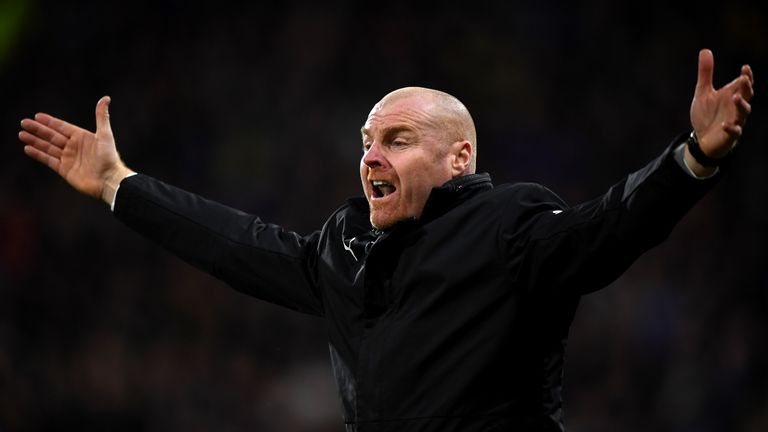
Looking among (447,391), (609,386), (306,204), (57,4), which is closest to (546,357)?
(447,391)

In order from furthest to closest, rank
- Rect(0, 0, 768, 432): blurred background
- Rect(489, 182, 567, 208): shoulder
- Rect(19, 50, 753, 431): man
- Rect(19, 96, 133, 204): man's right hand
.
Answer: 1. Rect(0, 0, 768, 432): blurred background
2. Rect(19, 96, 133, 204): man's right hand
3. Rect(489, 182, 567, 208): shoulder
4. Rect(19, 50, 753, 431): man

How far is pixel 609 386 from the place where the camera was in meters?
4.67

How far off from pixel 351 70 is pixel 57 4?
165 cm

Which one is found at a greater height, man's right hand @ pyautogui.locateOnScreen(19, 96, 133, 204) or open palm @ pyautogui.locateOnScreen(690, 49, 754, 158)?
man's right hand @ pyautogui.locateOnScreen(19, 96, 133, 204)

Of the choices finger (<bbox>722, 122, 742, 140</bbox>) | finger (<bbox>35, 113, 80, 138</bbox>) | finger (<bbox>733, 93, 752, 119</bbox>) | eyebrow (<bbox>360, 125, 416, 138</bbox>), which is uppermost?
finger (<bbox>35, 113, 80, 138</bbox>)

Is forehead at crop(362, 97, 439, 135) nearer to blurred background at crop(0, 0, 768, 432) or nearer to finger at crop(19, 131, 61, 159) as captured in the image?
finger at crop(19, 131, 61, 159)

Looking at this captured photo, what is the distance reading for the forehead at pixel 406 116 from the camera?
2.22 m

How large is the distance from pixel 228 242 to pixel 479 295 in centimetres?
73

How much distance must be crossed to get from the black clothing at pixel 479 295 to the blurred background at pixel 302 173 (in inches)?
108

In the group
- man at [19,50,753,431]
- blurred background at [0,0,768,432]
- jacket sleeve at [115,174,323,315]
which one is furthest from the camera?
blurred background at [0,0,768,432]

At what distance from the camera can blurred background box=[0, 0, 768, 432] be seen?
4.73m

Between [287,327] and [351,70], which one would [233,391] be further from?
[351,70]

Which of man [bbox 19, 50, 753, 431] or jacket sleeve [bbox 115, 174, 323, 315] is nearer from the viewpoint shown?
man [bbox 19, 50, 753, 431]

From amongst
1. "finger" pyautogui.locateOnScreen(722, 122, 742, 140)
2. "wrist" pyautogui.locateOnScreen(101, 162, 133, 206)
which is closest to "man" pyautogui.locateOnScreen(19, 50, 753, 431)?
"finger" pyautogui.locateOnScreen(722, 122, 742, 140)
